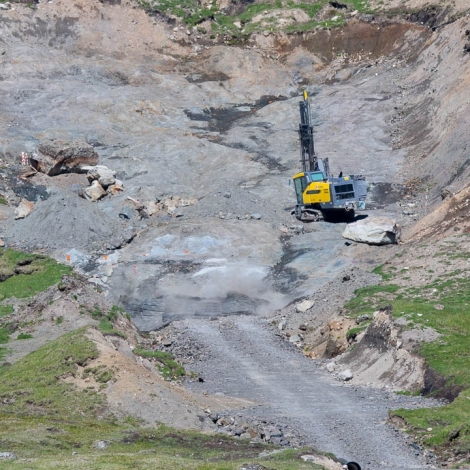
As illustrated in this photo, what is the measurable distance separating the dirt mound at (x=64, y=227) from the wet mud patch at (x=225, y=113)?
25058mm

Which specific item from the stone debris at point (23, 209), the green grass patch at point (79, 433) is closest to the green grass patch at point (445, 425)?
the green grass patch at point (79, 433)

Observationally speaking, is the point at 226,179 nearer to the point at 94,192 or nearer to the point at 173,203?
the point at 173,203

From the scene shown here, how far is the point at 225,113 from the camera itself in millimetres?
87000

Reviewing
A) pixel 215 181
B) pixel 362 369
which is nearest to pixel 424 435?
pixel 362 369

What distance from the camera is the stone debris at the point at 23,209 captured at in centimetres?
6166

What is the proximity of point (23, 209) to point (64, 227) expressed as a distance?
527cm

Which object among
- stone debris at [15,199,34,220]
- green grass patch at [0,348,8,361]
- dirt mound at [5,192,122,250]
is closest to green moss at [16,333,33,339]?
green grass patch at [0,348,8,361]

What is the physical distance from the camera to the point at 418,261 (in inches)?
1825

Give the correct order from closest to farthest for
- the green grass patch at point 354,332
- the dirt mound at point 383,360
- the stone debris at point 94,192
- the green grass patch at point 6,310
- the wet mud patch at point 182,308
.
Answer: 1. the dirt mound at point 383,360
2. the green grass patch at point 354,332
3. the green grass patch at point 6,310
4. the wet mud patch at point 182,308
5. the stone debris at point 94,192

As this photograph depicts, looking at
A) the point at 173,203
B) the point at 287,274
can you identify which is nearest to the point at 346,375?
the point at 287,274

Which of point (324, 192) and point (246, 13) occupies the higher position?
point (246, 13)

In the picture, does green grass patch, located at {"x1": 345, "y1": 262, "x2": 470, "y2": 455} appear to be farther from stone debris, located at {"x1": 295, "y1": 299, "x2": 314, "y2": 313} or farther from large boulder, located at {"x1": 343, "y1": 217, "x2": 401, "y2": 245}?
large boulder, located at {"x1": 343, "y1": 217, "x2": 401, "y2": 245}

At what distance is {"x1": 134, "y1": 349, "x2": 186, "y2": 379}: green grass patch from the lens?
35.9 meters

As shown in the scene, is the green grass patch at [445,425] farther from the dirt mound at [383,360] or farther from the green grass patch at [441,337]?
the dirt mound at [383,360]
